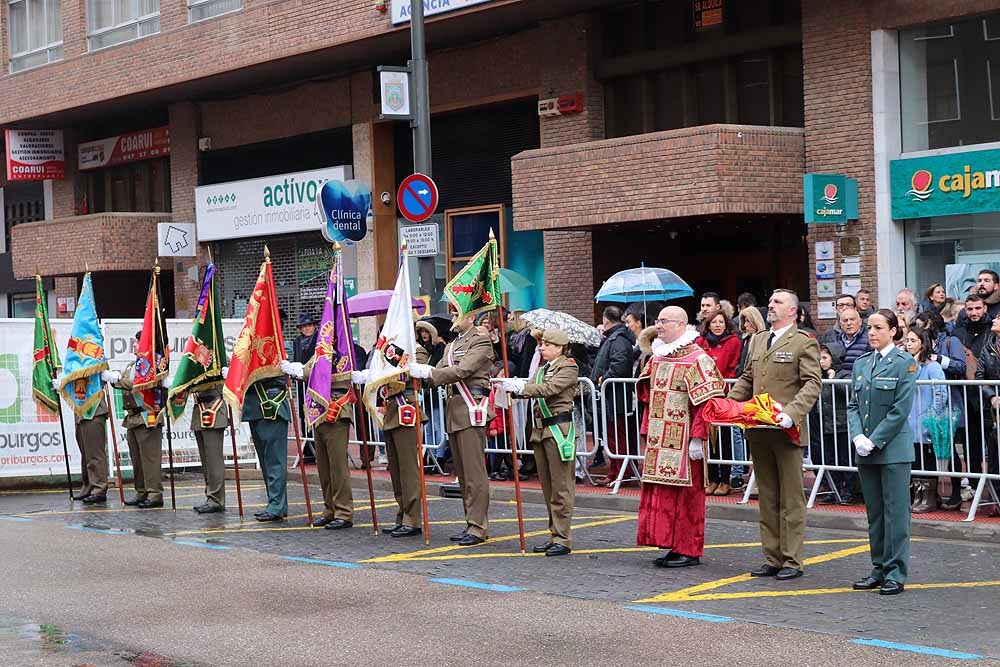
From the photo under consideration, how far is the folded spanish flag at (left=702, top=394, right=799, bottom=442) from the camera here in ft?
32.2

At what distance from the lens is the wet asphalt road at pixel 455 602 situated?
771cm

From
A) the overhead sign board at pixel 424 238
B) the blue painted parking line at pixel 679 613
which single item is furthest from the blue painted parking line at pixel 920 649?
the overhead sign board at pixel 424 238

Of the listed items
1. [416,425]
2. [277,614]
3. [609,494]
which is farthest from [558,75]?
[277,614]

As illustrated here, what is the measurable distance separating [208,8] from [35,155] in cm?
762

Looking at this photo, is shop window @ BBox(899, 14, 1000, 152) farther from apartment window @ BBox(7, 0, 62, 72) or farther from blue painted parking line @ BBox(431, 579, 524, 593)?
apartment window @ BBox(7, 0, 62, 72)

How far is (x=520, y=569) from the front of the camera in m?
10.6

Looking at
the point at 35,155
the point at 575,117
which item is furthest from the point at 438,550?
the point at 35,155

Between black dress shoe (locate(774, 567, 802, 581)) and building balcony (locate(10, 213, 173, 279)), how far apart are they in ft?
71.7

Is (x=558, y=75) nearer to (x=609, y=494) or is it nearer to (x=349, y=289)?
(x=349, y=289)

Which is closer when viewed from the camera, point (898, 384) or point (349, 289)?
point (898, 384)

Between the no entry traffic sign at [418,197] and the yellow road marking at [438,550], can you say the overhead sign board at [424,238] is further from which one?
the yellow road marking at [438,550]

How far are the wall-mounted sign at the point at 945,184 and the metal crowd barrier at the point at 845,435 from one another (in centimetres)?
524

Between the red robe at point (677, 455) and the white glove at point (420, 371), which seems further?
the white glove at point (420, 371)

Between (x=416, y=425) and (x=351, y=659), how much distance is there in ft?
15.5
